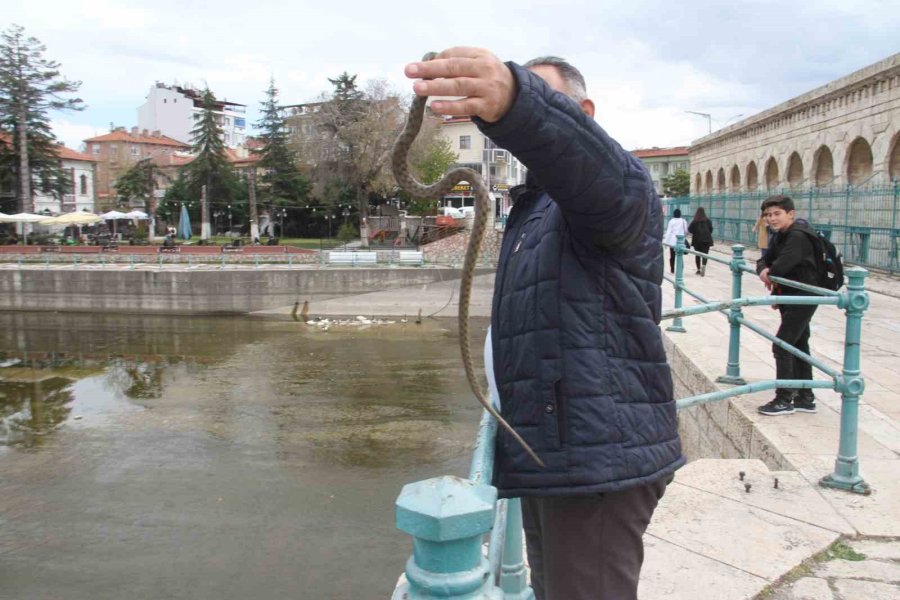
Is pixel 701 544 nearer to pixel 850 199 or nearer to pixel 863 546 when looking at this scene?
pixel 863 546

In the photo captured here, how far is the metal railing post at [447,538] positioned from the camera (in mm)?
1088

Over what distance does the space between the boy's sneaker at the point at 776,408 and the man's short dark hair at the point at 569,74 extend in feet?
13.5

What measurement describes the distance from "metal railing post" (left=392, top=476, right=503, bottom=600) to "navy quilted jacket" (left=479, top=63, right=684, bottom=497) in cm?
40

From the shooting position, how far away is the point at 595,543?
60.6 inches

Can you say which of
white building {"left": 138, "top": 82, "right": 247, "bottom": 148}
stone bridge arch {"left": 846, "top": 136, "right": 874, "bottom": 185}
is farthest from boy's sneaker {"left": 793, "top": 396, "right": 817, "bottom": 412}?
white building {"left": 138, "top": 82, "right": 247, "bottom": 148}

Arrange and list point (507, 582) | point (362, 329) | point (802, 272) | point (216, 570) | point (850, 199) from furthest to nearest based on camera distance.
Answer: point (362, 329), point (850, 199), point (216, 570), point (802, 272), point (507, 582)

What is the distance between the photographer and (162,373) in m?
19.4

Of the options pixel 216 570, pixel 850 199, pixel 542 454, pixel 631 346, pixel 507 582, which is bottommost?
pixel 216 570

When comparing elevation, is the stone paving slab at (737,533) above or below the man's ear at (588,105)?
below

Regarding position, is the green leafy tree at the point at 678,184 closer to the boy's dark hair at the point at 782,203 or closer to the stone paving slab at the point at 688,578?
the boy's dark hair at the point at 782,203

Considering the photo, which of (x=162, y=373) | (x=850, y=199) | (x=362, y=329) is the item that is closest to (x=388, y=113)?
(x=362, y=329)

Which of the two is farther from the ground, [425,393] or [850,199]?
[850,199]

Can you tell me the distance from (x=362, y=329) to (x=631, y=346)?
23.7 meters

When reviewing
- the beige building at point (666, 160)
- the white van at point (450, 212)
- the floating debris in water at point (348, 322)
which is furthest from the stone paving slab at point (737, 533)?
the beige building at point (666, 160)
